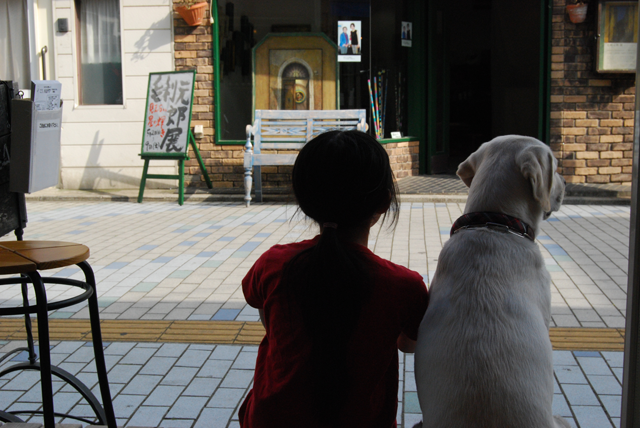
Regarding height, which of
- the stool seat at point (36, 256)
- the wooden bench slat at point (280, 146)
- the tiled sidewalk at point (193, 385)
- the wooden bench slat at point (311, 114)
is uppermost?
the wooden bench slat at point (311, 114)

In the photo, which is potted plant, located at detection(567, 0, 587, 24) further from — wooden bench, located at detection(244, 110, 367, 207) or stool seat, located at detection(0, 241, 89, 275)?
stool seat, located at detection(0, 241, 89, 275)

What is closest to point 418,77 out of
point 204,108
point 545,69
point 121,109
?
point 545,69

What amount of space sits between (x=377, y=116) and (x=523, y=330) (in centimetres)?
874

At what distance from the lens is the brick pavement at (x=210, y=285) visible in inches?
114

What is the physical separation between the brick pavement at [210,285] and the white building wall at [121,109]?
3.05 ft

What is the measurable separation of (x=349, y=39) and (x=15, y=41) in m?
5.27

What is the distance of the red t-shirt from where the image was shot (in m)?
1.55

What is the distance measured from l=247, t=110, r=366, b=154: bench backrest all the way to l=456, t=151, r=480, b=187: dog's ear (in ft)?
21.3

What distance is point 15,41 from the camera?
399 inches

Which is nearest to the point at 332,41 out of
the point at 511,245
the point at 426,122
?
the point at 426,122

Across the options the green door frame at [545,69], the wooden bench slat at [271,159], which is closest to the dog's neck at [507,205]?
the wooden bench slat at [271,159]

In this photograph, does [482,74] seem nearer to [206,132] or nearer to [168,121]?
[206,132]

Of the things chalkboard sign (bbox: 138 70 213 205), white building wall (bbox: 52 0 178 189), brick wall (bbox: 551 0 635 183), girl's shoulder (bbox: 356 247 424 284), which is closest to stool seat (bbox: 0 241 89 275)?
girl's shoulder (bbox: 356 247 424 284)

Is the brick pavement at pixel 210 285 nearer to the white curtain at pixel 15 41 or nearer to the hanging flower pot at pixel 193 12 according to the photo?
the white curtain at pixel 15 41
